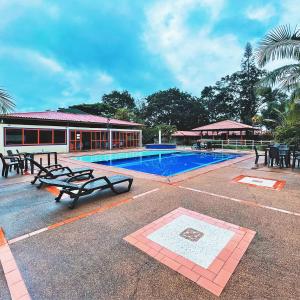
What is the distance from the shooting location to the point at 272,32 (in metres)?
7.30

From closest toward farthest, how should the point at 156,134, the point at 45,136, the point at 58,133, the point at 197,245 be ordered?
the point at 197,245, the point at 45,136, the point at 58,133, the point at 156,134

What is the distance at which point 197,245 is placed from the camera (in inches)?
110

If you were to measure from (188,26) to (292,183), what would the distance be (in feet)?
44.4

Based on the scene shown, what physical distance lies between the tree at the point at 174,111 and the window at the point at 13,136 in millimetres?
27398

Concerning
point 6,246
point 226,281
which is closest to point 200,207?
point 226,281

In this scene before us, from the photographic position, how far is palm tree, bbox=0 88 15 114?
19.6ft

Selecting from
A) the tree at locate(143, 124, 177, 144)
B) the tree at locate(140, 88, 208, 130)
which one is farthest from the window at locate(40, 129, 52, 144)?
the tree at locate(140, 88, 208, 130)

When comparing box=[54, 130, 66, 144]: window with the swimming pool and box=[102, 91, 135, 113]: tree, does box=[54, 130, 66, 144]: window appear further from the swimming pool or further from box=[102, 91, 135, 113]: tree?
box=[102, 91, 135, 113]: tree

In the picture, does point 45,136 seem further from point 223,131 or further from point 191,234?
point 223,131

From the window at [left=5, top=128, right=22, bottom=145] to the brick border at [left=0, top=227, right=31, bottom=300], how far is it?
16450 mm

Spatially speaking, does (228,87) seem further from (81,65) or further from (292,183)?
(292,183)

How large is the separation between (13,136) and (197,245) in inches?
721

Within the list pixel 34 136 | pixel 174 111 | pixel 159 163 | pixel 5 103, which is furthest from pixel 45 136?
pixel 174 111

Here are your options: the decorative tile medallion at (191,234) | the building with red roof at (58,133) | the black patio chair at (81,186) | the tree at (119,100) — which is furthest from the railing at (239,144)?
the tree at (119,100)
